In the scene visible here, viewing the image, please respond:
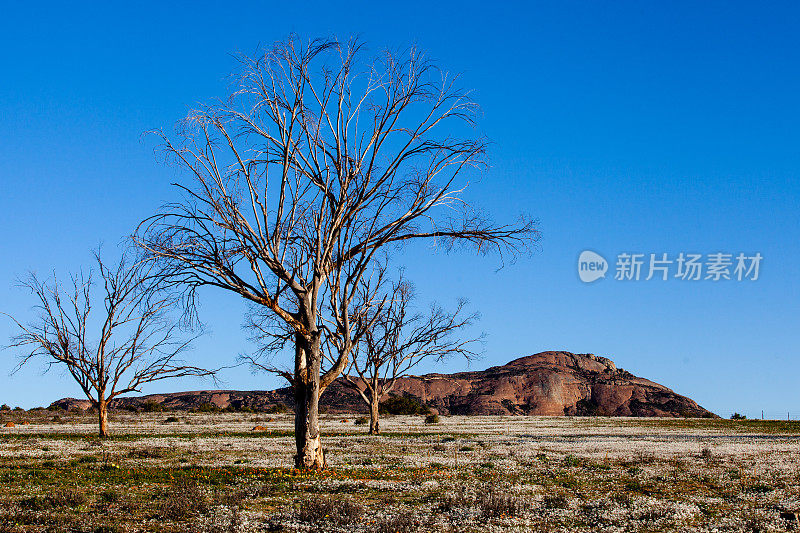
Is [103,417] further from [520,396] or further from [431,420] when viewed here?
[520,396]

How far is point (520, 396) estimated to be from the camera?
14050 centimetres

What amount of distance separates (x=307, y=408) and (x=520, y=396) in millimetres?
127900

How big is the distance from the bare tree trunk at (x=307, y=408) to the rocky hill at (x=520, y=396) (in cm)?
10651

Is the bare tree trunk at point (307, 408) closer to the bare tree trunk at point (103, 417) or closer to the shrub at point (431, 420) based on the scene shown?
the bare tree trunk at point (103, 417)

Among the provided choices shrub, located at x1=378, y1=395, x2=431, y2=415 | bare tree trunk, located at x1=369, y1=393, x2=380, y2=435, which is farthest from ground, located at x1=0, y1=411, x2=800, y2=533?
shrub, located at x1=378, y1=395, x2=431, y2=415

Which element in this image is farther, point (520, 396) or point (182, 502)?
point (520, 396)

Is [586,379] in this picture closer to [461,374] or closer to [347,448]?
[461,374]

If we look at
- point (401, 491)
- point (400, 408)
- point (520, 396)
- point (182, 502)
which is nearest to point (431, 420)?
point (400, 408)

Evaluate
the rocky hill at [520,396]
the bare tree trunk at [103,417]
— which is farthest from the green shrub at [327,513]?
the rocky hill at [520,396]

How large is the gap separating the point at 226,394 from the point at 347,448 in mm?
128559

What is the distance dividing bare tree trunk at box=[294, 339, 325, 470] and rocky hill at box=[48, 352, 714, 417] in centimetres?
10651

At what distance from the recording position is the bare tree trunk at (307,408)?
61.6ft

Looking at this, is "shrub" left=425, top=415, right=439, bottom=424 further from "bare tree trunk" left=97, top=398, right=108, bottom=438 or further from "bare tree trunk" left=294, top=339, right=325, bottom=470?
"bare tree trunk" left=294, top=339, right=325, bottom=470

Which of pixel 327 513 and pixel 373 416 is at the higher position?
pixel 327 513
